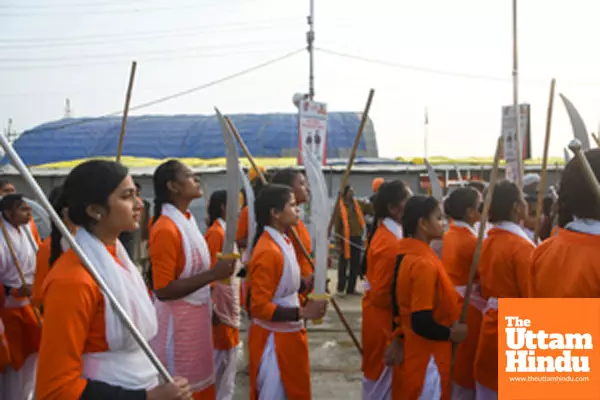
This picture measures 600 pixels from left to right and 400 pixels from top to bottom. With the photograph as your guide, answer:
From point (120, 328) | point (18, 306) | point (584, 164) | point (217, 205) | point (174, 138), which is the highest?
point (174, 138)

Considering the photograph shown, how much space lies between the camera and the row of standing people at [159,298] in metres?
1.74

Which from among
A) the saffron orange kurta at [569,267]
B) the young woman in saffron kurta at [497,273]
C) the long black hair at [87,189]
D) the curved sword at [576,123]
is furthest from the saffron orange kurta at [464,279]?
the long black hair at [87,189]

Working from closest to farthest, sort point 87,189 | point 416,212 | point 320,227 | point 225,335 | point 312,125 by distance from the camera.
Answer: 1. point 87,189
2. point 320,227
3. point 416,212
4. point 225,335
5. point 312,125

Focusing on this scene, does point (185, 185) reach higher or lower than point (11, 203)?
higher

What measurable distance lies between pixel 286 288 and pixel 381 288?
0.72m

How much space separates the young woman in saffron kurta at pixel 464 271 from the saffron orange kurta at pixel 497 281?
1.28 ft

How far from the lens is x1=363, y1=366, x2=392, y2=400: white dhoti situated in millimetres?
3715

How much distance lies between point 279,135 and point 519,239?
20.0 meters

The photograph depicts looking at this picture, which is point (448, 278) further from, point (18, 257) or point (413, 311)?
point (18, 257)

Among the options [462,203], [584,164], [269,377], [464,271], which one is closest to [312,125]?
[462,203]

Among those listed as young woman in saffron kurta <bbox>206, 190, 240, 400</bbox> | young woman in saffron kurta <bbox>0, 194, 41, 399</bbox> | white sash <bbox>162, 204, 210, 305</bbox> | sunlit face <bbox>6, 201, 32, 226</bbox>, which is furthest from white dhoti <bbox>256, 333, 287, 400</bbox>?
sunlit face <bbox>6, 201, 32, 226</bbox>

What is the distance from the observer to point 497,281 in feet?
11.1

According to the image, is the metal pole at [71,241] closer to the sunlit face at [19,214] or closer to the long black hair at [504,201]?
the long black hair at [504,201]

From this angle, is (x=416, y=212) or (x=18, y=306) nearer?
(x=416, y=212)
